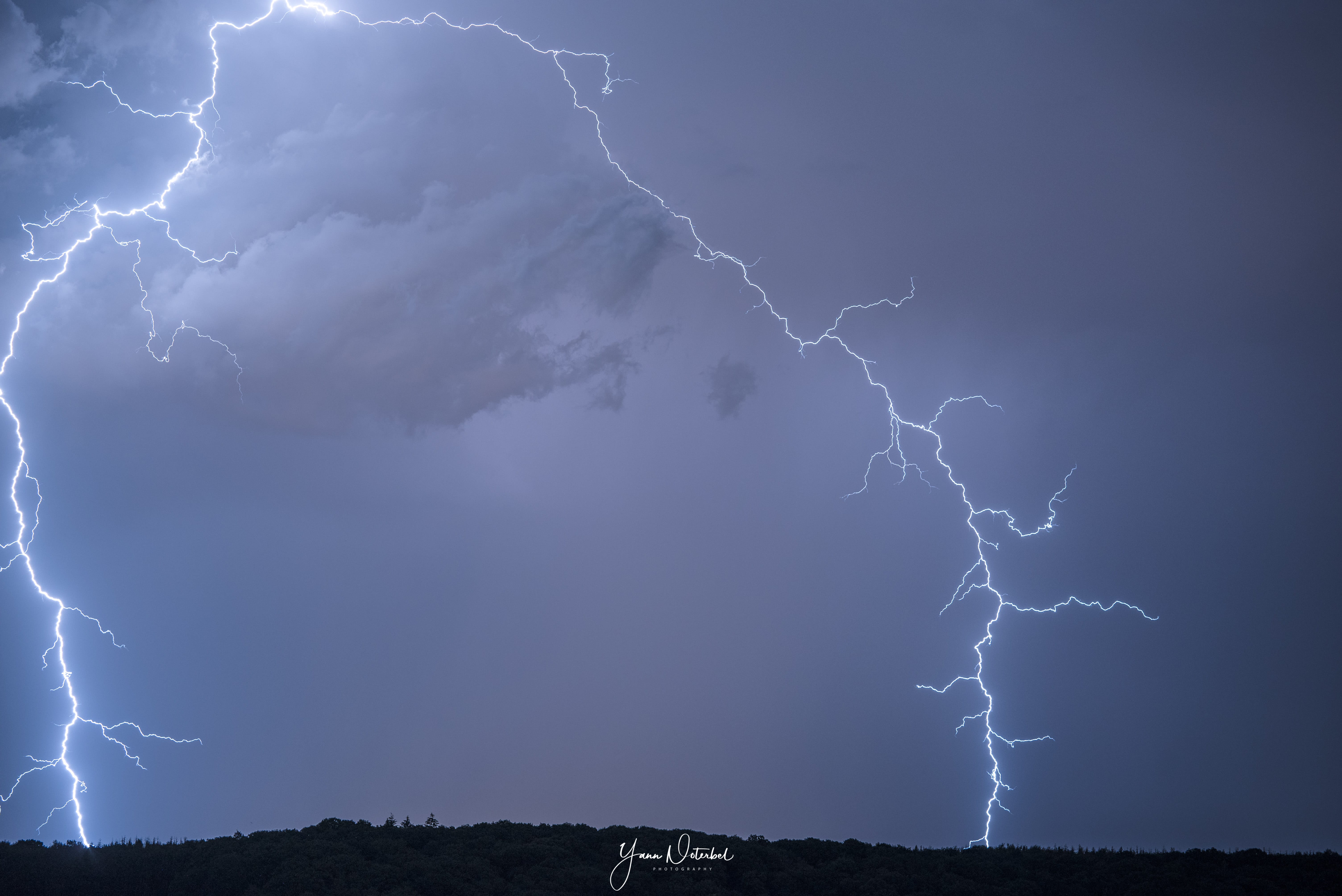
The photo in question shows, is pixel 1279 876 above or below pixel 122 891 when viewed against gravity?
above

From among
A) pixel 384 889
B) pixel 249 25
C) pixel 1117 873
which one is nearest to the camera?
pixel 384 889

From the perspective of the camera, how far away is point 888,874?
8.27m

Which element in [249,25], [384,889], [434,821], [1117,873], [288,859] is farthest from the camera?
[249,25]

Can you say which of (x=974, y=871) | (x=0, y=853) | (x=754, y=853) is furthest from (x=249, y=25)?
(x=974, y=871)

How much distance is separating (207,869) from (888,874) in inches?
235

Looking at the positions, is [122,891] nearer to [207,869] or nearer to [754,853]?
[207,869]

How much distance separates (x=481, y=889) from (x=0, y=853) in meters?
4.82

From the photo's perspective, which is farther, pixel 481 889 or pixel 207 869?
pixel 207 869

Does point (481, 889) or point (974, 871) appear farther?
point (974, 871)

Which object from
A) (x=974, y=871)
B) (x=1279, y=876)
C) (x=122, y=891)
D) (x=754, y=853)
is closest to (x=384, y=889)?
(x=122, y=891)

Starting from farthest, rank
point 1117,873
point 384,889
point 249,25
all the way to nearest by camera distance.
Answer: point 249,25 < point 1117,873 < point 384,889

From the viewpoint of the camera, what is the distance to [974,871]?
28.4 feet

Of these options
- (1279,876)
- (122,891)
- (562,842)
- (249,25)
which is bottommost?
(122,891)

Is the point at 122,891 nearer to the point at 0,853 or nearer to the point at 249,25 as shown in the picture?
the point at 0,853
